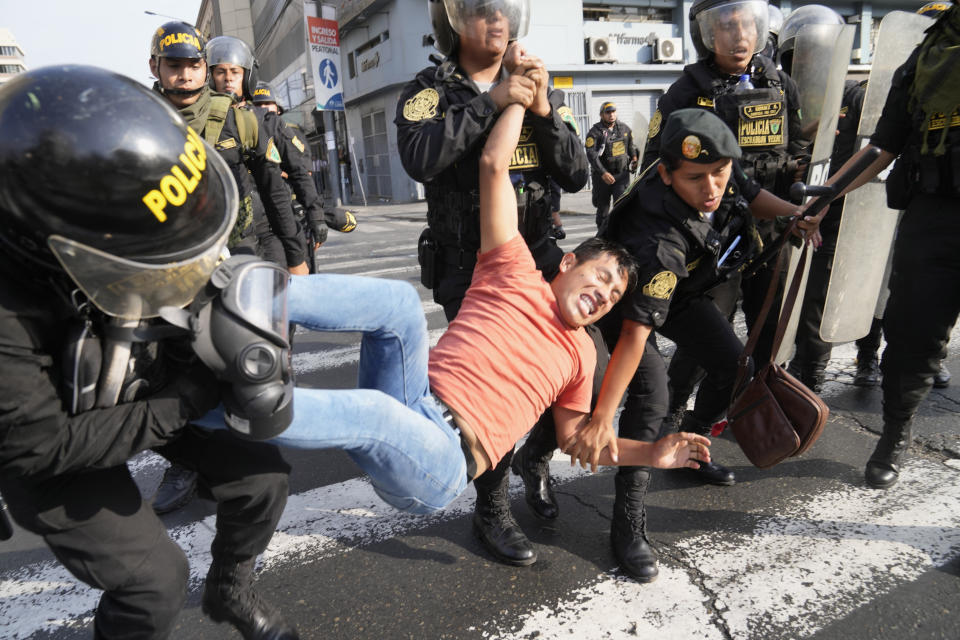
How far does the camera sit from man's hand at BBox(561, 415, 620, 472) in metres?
2.05

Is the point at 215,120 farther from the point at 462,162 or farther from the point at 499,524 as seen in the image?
the point at 499,524

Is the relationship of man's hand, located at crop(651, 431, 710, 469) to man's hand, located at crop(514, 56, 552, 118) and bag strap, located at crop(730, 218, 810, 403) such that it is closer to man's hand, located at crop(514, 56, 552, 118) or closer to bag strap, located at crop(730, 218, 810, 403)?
bag strap, located at crop(730, 218, 810, 403)

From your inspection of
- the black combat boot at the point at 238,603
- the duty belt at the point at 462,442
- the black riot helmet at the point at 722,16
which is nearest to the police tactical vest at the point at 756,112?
the black riot helmet at the point at 722,16

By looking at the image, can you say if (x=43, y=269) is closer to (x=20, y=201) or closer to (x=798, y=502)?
(x=20, y=201)

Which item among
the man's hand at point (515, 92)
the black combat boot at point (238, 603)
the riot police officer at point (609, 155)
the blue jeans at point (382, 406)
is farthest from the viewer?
the riot police officer at point (609, 155)

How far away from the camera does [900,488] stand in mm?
2637

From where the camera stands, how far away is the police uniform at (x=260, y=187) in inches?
127

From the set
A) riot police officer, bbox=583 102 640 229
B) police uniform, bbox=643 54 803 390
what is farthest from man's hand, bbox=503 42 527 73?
riot police officer, bbox=583 102 640 229

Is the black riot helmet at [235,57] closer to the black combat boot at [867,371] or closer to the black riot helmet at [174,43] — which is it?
the black riot helmet at [174,43]

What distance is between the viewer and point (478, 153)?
7.50ft

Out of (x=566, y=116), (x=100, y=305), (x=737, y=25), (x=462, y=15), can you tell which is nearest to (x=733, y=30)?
(x=737, y=25)

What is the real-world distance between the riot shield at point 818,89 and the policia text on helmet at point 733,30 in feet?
1.52

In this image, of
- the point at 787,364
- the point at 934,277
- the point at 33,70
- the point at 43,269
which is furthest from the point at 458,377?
the point at 787,364

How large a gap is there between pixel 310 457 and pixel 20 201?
7.47 feet
